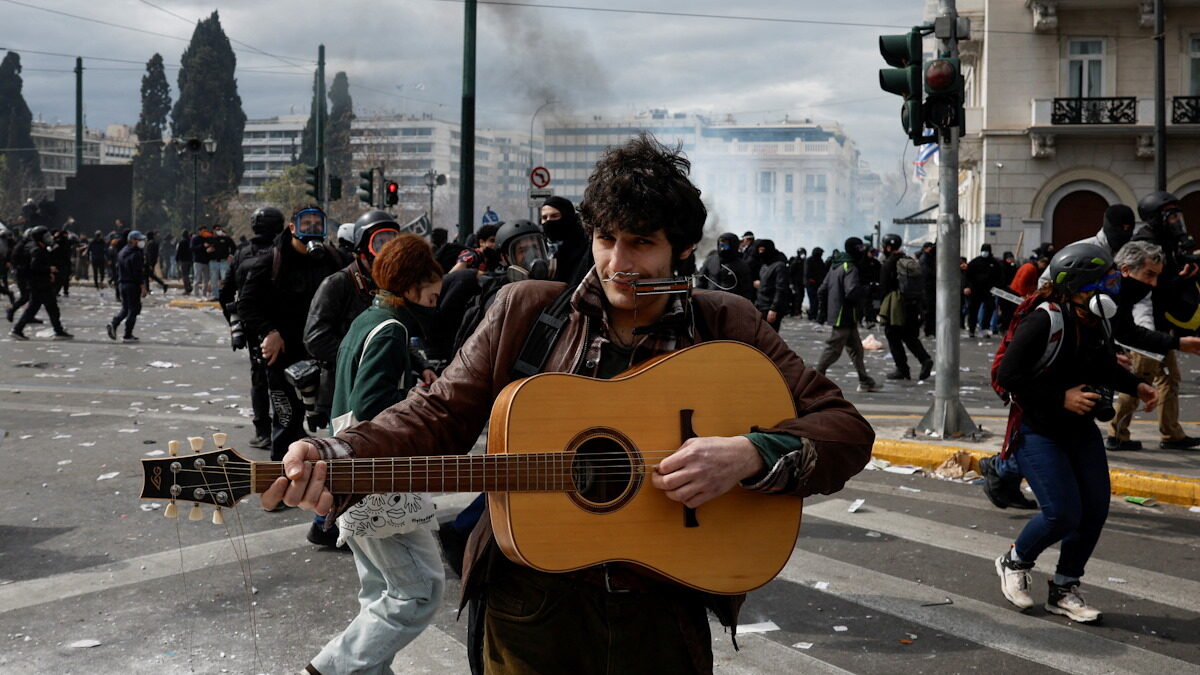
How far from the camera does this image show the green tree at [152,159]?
94.5 m

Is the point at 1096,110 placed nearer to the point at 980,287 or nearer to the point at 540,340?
the point at 980,287

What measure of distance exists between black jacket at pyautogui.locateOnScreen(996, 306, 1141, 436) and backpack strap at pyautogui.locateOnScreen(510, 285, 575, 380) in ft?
11.2

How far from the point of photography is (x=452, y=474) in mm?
2320

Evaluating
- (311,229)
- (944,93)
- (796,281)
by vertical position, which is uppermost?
(944,93)

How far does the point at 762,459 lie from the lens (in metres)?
2.38

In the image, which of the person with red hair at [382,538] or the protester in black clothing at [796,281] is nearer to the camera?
the person with red hair at [382,538]

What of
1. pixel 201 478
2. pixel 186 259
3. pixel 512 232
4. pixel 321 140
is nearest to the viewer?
pixel 201 478

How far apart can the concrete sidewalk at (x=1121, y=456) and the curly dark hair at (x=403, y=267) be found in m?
5.44

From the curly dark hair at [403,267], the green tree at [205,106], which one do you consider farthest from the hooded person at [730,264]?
the green tree at [205,106]

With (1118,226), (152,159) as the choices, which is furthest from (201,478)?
(152,159)

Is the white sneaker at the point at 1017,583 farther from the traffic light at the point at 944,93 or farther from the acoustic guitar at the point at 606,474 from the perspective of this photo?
the traffic light at the point at 944,93

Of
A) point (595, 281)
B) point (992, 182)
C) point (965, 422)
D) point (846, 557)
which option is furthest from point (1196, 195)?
point (595, 281)

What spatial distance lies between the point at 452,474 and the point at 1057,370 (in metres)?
3.82

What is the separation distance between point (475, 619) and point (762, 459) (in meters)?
0.85
